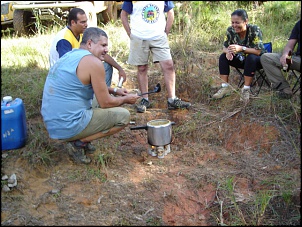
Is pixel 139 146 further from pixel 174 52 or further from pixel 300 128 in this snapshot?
pixel 174 52

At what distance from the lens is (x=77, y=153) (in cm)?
348

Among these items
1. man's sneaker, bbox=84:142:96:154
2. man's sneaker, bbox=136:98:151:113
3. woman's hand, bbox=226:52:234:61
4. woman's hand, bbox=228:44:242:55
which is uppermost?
woman's hand, bbox=228:44:242:55

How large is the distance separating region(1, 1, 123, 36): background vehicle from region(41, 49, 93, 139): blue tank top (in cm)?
402

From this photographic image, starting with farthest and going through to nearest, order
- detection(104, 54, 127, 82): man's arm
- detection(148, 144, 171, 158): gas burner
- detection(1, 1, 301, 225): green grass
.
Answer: detection(104, 54, 127, 82): man's arm < detection(148, 144, 171, 158): gas burner < detection(1, 1, 301, 225): green grass

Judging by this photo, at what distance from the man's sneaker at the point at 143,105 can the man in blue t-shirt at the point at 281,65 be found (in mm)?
1459

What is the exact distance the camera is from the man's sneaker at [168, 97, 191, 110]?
459 cm

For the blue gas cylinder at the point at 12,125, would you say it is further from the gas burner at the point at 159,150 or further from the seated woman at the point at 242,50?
the seated woman at the point at 242,50

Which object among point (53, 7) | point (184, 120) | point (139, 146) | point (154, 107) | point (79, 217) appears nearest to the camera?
point (79, 217)

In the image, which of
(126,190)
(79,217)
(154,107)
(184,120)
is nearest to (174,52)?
(154,107)

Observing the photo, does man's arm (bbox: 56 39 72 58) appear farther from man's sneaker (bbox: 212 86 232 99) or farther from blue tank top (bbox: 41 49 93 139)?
man's sneaker (bbox: 212 86 232 99)

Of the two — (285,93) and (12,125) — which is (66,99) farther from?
(285,93)

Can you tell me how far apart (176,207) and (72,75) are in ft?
4.48

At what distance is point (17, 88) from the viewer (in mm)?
5141

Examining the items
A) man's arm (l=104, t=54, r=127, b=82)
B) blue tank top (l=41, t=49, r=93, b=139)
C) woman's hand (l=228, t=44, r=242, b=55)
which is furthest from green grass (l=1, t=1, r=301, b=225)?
man's arm (l=104, t=54, r=127, b=82)
